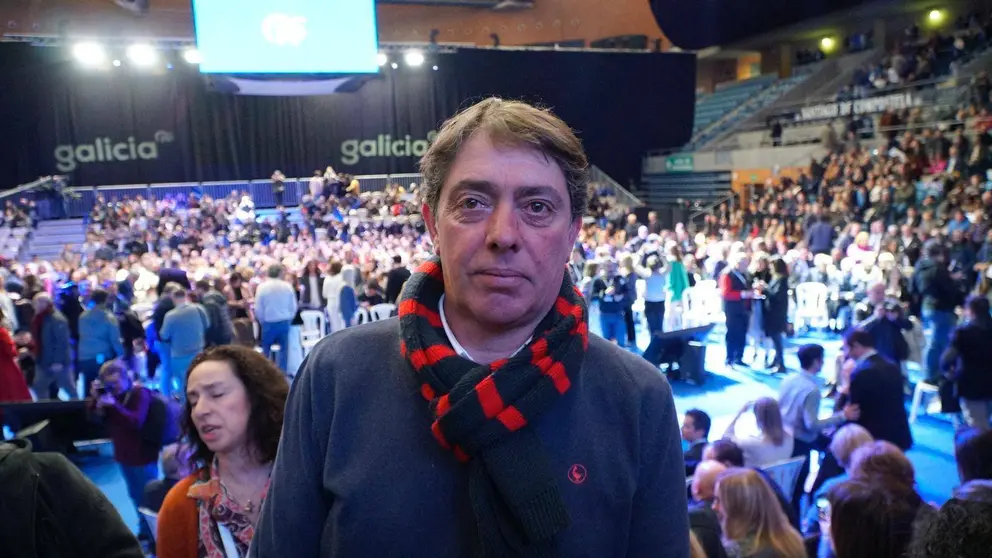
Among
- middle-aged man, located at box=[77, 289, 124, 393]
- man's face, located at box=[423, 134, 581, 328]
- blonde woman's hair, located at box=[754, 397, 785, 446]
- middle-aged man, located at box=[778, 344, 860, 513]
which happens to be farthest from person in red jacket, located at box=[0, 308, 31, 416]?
middle-aged man, located at box=[778, 344, 860, 513]

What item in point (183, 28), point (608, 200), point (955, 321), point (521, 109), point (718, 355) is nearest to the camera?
point (521, 109)

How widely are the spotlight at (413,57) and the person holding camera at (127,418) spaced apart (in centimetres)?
1617

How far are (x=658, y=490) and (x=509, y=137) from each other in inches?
25.5

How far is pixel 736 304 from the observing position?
7.48 m

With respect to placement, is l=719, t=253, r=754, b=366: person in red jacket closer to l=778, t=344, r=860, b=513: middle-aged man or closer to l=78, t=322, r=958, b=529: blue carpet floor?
l=78, t=322, r=958, b=529: blue carpet floor

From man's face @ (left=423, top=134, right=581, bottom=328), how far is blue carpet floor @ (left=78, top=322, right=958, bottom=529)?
4.25m

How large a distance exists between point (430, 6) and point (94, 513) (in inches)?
937

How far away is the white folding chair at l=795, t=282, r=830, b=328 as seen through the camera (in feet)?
29.9

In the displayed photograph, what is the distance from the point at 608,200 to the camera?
62.6ft

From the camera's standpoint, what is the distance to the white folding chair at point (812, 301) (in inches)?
358

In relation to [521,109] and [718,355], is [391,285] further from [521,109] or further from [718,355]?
[521,109]

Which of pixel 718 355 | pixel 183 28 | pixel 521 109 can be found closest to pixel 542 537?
pixel 521 109

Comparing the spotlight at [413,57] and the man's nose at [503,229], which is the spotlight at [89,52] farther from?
the man's nose at [503,229]

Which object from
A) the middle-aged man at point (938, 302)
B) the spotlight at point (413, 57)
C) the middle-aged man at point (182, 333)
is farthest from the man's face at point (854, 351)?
the spotlight at point (413, 57)
